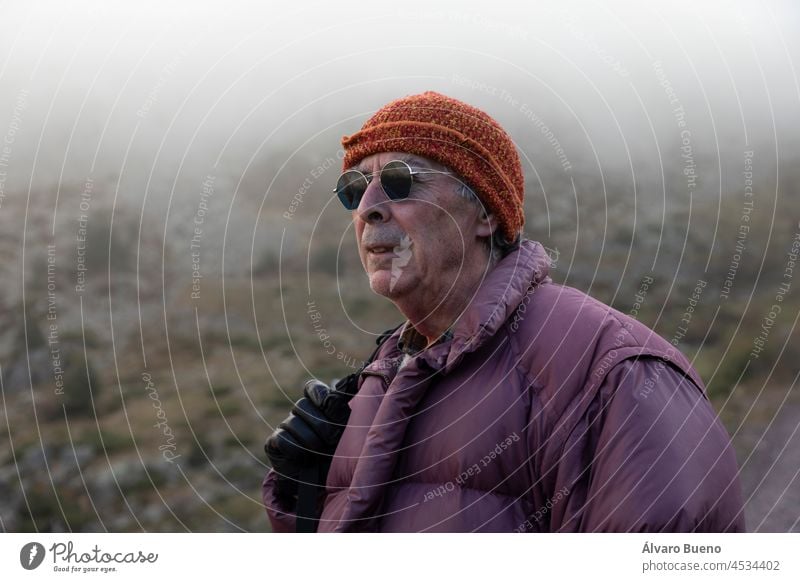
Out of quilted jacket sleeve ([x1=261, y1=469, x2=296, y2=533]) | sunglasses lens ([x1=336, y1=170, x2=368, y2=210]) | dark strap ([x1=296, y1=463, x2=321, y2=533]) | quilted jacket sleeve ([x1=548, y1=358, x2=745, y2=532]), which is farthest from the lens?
quilted jacket sleeve ([x1=261, y1=469, x2=296, y2=533])

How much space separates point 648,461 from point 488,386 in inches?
13.6

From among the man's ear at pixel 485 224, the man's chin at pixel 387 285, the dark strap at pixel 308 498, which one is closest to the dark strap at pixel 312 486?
the dark strap at pixel 308 498

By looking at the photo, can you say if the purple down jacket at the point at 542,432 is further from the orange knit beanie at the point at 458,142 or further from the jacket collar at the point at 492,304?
the orange knit beanie at the point at 458,142

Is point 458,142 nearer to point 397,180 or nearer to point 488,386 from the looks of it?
point 397,180

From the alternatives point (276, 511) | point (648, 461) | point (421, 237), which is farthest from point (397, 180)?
point (276, 511)

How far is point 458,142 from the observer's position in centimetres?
192

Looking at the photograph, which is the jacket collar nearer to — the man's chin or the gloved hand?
the man's chin

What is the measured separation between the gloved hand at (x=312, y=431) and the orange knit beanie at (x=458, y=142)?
0.63 meters

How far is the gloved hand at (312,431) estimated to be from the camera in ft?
7.18

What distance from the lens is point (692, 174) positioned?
2.76m

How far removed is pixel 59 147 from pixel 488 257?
173cm

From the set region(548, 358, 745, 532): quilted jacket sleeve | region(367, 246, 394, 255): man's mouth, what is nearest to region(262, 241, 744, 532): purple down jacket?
region(548, 358, 745, 532): quilted jacket sleeve

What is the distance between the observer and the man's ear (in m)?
1.94

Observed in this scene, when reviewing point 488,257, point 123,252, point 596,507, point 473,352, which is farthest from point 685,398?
point 123,252
